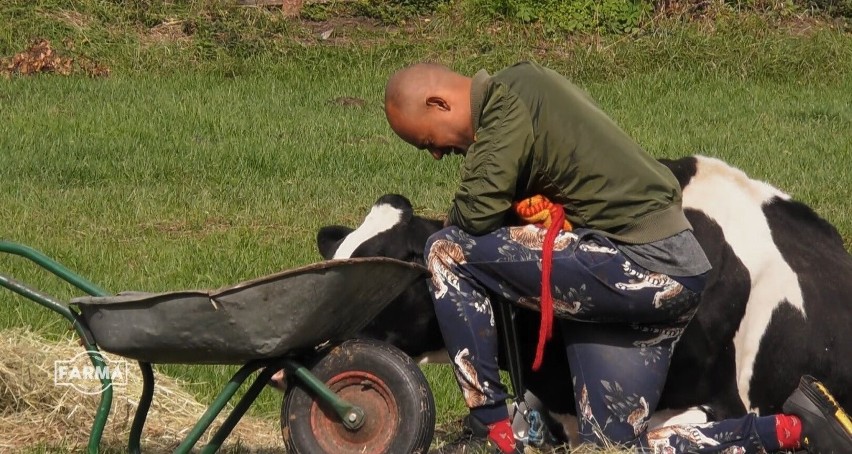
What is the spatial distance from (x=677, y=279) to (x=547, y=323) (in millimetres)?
439

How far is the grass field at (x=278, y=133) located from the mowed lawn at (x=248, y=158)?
24 millimetres

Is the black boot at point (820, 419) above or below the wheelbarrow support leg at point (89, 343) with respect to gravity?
below

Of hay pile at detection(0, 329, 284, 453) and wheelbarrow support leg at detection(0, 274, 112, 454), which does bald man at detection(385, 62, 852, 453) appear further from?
hay pile at detection(0, 329, 284, 453)

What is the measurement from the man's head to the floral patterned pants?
31cm

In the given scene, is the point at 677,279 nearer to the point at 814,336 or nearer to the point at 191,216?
the point at 814,336

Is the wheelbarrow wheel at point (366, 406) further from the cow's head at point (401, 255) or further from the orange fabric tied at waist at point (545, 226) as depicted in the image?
the cow's head at point (401, 255)

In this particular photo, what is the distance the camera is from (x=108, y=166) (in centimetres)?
1087

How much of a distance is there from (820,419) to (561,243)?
1176mm

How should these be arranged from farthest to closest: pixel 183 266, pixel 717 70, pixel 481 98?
1. pixel 717 70
2. pixel 183 266
3. pixel 481 98

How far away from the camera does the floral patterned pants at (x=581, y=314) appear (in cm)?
445

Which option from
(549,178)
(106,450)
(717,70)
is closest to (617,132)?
(549,178)

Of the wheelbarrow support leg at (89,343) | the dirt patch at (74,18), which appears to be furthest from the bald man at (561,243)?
the dirt patch at (74,18)

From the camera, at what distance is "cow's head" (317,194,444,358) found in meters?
5.28

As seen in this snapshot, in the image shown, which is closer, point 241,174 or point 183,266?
point 183,266
